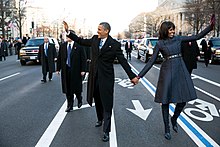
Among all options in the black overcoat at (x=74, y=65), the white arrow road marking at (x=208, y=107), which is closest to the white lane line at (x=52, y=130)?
the black overcoat at (x=74, y=65)

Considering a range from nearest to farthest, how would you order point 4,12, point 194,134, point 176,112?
point 194,134
point 176,112
point 4,12

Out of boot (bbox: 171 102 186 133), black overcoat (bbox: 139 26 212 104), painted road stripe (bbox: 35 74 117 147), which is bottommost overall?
painted road stripe (bbox: 35 74 117 147)

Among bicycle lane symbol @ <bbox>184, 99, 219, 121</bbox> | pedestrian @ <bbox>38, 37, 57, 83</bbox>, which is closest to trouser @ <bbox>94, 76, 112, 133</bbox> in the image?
bicycle lane symbol @ <bbox>184, 99, 219, 121</bbox>

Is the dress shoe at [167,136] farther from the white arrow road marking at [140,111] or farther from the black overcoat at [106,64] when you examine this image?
the white arrow road marking at [140,111]

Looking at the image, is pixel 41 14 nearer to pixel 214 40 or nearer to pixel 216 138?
pixel 214 40

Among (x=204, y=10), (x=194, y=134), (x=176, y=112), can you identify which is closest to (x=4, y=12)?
(x=204, y=10)

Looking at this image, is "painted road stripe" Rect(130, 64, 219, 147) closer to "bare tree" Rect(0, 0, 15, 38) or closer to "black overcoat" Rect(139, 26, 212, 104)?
"black overcoat" Rect(139, 26, 212, 104)

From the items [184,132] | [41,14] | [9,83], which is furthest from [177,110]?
[41,14]

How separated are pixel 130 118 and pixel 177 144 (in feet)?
5.75

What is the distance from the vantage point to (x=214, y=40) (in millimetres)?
24078

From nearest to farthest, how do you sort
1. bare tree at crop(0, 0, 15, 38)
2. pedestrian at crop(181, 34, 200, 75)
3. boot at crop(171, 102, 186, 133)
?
boot at crop(171, 102, 186, 133) → pedestrian at crop(181, 34, 200, 75) → bare tree at crop(0, 0, 15, 38)

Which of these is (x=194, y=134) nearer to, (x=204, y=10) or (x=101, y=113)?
(x=101, y=113)

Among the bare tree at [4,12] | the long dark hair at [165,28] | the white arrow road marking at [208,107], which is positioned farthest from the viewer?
the bare tree at [4,12]

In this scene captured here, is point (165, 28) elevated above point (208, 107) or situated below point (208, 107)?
above
